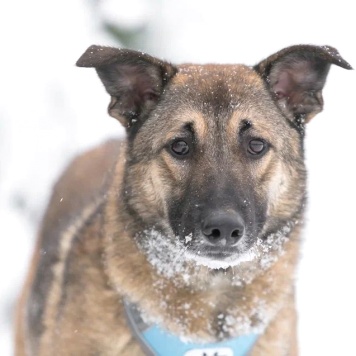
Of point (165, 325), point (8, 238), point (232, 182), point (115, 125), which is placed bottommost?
point (8, 238)

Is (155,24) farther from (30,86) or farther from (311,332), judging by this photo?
(311,332)

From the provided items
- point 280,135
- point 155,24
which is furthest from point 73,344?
point 155,24

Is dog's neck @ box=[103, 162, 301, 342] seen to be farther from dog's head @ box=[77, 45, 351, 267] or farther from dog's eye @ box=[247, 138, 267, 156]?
dog's eye @ box=[247, 138, 267, 156]

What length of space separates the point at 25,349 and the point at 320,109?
2.33m

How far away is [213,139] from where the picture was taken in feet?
12.7

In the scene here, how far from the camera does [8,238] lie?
6.91m

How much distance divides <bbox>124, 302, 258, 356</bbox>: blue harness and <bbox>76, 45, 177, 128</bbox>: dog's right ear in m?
0.95

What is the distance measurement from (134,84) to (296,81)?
0.82 metres

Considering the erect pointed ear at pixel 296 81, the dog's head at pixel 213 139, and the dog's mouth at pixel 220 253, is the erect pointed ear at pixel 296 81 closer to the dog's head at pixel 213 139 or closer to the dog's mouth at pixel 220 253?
the dog's head at pixel 213 139

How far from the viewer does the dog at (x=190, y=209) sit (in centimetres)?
388

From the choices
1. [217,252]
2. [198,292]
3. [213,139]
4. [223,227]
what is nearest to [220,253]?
[217,252]

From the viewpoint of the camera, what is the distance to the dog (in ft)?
12.7

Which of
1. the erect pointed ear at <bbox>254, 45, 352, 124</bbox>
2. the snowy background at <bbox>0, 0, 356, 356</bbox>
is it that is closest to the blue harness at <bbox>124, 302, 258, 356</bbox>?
the erect pointed ear at <bbox>254, 45, 352, 124</bbox>

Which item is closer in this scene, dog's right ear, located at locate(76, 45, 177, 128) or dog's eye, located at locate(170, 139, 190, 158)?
dog's eye, located at locate(170, 139, 190, 158)
